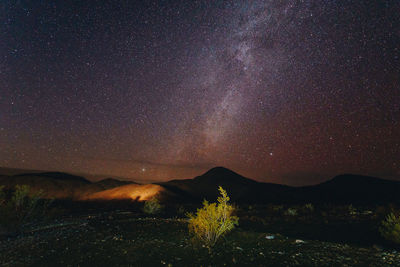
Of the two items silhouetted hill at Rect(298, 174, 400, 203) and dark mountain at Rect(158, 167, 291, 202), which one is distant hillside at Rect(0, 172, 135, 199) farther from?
silhouetted hill at Rect(298, 174, 400, 203)

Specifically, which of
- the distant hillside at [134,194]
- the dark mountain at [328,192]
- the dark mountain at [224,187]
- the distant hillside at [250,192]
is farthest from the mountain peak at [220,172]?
the distant hillside at [134,194]

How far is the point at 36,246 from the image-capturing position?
36.0 feet

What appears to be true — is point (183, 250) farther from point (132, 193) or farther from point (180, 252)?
point (132, 193)

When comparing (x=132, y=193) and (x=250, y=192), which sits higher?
(x=250, y=192)

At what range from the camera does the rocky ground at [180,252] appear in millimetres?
7668

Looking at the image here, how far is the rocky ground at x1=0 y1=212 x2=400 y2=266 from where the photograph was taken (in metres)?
7.67

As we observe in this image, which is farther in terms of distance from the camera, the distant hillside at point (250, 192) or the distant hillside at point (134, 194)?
the distant hillside at point (250, 192)

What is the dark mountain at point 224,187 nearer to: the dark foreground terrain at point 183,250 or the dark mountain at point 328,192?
the dark mountain at point 328,192

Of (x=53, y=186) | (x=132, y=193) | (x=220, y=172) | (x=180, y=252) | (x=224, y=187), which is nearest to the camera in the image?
(x=180, y=252)

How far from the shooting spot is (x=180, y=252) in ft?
28.4

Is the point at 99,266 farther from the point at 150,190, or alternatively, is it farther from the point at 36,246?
the point at 150,190

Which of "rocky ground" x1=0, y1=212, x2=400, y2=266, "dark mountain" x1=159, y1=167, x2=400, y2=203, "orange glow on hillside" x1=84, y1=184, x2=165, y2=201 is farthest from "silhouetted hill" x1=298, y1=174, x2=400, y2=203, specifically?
"rocky ground" x1=0, y1=212, x2=400, y2=266

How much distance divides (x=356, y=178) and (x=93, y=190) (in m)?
101

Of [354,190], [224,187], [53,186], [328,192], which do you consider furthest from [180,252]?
[224,187]
